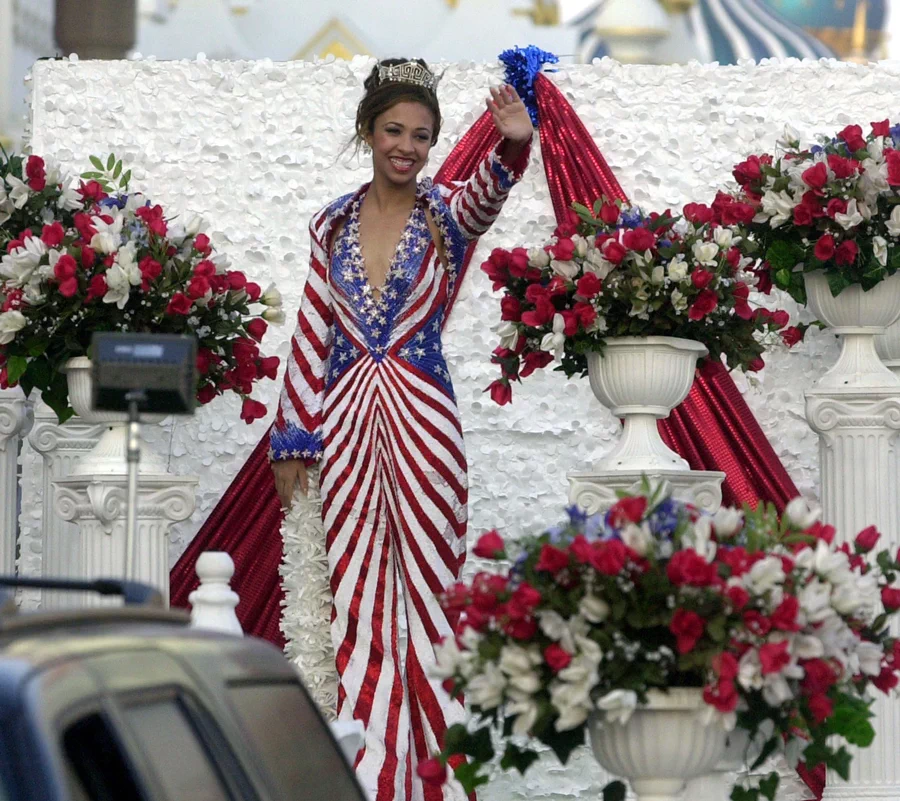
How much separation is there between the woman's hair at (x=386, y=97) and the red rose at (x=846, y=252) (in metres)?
0.89

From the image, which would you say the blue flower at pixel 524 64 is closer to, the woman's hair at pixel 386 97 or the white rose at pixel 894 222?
the woman's hair at pixel 386 97

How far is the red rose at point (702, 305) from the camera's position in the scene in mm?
4285

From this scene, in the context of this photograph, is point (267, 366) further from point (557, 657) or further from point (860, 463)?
point (557, 657)

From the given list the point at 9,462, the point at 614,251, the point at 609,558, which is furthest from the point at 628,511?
the point at 9,462

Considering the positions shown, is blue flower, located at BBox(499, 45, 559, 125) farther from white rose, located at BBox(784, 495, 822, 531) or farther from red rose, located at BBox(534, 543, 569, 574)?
red rose, located at BBox(534, 543, 569, 574)

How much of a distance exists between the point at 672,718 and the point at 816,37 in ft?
11.2

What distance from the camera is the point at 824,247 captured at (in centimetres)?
448

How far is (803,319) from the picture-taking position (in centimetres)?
579

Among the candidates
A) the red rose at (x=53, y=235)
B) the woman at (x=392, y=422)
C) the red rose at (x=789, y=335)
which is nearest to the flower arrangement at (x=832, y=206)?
the red rose at (x=789, y=335)

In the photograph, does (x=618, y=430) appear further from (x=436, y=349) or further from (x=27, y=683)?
(x=27, y=683)

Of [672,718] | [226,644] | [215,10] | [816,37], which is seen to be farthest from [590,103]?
[226,644]

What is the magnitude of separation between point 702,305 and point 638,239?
19cm

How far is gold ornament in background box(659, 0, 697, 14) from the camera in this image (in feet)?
19.6

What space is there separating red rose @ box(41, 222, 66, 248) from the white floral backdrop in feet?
4.33
